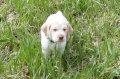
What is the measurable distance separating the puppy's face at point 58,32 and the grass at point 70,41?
0.30 metres

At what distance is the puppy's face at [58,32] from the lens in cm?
436

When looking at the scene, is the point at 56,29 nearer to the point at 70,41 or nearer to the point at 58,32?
the point at 58,32

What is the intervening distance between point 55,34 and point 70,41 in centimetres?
77

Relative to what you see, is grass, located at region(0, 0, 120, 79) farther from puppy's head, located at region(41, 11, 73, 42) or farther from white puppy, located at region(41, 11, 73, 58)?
puppy's head, located at region(41, 11, 73, 42)

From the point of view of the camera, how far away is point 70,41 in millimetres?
5137

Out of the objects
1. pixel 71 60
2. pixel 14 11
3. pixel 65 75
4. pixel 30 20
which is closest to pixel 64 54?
pixel 71 60

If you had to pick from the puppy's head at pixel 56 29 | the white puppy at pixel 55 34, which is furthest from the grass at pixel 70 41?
the puppy's head at pixel 56 29

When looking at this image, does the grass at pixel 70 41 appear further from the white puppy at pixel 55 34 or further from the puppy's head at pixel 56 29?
the puppy's head at pixel 56 29

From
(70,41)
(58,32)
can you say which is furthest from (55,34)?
(70,41)

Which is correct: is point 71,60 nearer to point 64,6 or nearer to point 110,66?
point 110,66

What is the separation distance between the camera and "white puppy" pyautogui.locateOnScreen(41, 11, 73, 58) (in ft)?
14.4

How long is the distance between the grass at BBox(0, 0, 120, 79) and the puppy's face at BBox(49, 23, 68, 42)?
297mm

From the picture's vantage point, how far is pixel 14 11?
6109 millimetres

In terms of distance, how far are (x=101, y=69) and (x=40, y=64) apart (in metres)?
0.70
